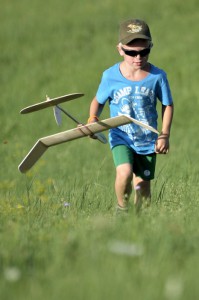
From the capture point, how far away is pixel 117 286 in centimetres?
341

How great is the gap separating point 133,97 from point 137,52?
33 cm

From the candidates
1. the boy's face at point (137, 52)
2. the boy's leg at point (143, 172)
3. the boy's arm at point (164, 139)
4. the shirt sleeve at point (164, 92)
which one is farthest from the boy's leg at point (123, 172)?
the boy's face at point (137, 52)

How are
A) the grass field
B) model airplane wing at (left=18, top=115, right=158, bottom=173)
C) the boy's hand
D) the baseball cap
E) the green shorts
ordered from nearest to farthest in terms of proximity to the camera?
the grass field, model airplane wing at (left=18, top=115, right=158, bottom=173), the boy's hand, the baseball cap, the green shorts

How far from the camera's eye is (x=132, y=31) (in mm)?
6531

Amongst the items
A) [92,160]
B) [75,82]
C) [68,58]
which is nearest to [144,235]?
[92,160]

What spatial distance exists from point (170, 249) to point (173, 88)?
1014cm

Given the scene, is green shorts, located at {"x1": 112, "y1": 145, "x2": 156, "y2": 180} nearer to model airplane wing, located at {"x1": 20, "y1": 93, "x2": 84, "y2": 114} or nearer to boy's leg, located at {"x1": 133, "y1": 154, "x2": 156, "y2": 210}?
boy's leg, located at {"x1": 133, "y1": 154, "x2": 156, "y2": 210}

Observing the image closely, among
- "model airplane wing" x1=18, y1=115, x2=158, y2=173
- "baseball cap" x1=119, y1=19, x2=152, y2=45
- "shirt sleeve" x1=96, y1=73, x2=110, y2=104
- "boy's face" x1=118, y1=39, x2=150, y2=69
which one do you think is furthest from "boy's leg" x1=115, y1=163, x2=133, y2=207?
"baseball cap" x1=119, y1=19, x2=152, y2=45

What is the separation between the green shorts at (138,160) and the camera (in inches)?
261

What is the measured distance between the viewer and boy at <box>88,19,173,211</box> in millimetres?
6543

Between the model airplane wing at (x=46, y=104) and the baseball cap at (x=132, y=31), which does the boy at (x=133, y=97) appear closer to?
the baseball cap at (x=132, y=31)

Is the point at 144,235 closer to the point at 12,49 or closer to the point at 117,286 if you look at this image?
the point at 117,286

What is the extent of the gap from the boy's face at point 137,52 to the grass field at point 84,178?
3.46ft

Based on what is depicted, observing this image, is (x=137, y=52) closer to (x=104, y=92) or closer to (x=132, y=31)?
(x=132, y=31)
